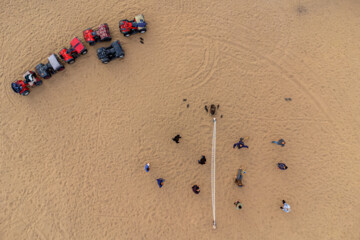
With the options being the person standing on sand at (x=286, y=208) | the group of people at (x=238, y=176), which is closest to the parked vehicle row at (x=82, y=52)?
the group of people at (x=238, y=176)

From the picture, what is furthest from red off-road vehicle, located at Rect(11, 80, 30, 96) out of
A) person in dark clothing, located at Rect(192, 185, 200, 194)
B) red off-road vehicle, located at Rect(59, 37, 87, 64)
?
person in dark clothing, located at Rect(192, 185, 200, 194)

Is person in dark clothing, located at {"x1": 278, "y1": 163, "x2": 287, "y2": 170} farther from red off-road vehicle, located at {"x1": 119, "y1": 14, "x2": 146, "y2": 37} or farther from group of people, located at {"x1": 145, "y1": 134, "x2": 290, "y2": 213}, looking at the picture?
red off-road vehicle, located at {"x1": 119, "y1": 14, "x2": 146, "y2": 37}

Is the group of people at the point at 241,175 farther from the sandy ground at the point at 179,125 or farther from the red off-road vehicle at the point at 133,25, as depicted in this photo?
the red off-road vehicle at the point at 133,25

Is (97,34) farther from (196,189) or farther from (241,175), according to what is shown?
(241,175)

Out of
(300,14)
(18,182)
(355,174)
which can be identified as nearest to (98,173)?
(18,182)

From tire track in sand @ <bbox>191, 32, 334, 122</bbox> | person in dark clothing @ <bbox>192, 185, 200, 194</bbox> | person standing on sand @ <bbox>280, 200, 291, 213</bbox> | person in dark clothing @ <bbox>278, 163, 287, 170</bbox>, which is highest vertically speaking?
tire track in sand @ <bbox>191, 32, 334, 122</bbox>

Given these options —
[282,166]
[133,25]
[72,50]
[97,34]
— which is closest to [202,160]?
[282,166]

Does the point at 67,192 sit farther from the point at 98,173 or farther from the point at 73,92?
the point at 73,92
